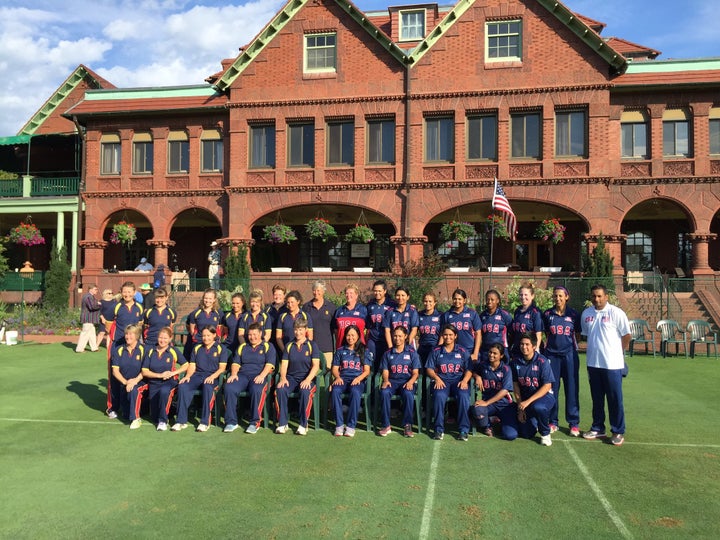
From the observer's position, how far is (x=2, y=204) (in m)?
24.8

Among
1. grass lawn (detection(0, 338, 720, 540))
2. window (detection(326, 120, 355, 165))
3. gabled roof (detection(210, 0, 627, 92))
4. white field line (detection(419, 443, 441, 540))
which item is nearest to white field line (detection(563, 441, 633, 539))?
grass lawn (detection(0, 338, 720, 540))

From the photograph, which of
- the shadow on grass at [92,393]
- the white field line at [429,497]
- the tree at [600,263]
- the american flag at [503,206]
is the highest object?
the american flag at [503,206]

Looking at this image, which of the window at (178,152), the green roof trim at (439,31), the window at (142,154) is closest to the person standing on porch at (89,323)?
the window at (178,152)

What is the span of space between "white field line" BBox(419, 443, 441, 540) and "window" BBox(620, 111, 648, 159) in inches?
699

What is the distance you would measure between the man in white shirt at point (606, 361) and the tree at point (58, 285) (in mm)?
20146

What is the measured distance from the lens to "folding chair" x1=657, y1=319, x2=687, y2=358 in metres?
14.4

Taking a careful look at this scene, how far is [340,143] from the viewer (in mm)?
21766

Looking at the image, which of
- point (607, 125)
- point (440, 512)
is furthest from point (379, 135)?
point (440, 512)

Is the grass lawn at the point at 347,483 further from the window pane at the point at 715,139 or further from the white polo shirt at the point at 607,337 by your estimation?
the window pane at the point at 715,139

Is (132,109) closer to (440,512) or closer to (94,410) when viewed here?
(94,410)

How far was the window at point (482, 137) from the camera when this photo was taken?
20.7 metres

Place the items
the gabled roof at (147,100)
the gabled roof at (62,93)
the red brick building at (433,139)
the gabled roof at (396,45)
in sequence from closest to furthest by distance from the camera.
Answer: the gabled roof at (396,45) → the red brick building at (433,139) → the gabled roof at (147,100) → the gabled roof at (62,93)

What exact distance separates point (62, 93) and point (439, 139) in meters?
20.0

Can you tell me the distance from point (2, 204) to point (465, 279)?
66.0ft
